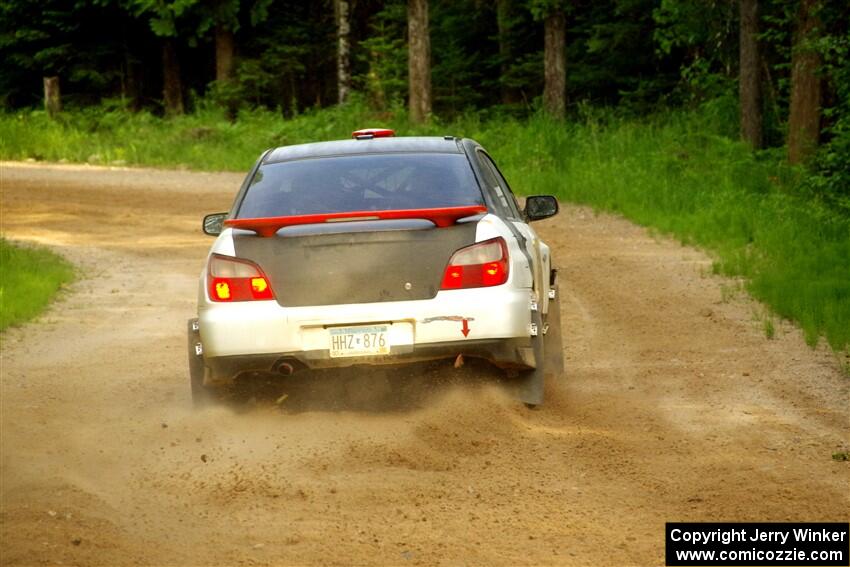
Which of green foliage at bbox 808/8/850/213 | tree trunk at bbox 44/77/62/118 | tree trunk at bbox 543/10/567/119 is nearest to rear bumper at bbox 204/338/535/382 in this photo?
green foliage at bbox 808/8/850/213

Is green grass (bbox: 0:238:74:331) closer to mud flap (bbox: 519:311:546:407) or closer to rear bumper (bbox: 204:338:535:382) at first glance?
rear bumper (bbox: 204:338:535:382)

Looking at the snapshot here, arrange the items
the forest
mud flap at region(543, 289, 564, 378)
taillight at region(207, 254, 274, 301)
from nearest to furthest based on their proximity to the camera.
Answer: taillight at region(207, 254, 274, 301) < mud flap at region(543, 289, 564, 378) < the forest

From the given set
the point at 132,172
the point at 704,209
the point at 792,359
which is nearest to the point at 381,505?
the point at 792,359

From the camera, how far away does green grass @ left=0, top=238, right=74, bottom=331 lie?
41.7 ft

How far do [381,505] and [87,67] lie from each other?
122 feet

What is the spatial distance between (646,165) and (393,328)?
636 inches

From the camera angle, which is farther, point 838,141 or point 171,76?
point 171,76

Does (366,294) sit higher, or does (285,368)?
(366,294)

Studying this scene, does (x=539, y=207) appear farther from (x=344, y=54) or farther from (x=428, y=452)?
(x=344, y=54)

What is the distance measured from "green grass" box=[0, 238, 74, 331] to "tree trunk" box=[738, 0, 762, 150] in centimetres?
1158

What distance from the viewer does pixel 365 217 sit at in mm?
7441

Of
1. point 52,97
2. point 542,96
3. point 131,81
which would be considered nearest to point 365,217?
point 542,96

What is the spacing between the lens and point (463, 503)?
20.0ft

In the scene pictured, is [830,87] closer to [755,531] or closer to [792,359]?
[792,359]
